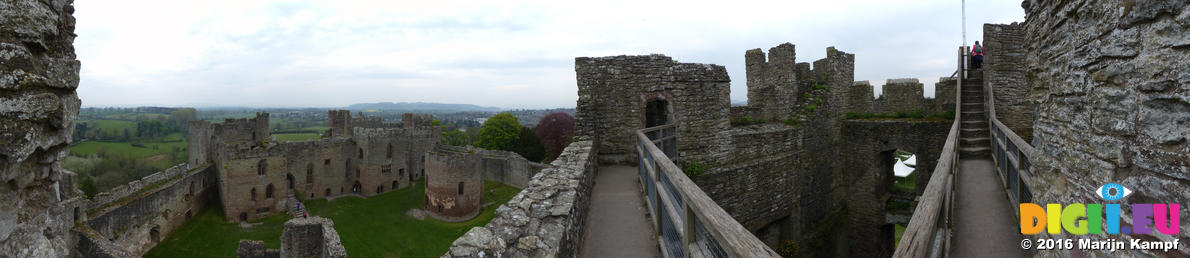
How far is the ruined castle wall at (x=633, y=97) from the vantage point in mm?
9836

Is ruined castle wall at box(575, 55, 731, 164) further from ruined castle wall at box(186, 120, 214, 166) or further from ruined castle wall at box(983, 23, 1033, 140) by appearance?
ruined castle wall at box(186, 120, 214, 166)

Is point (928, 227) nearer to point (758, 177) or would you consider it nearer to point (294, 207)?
point (758, 177)

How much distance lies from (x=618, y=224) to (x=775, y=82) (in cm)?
1008

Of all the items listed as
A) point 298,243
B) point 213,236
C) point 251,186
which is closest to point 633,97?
point 298,243

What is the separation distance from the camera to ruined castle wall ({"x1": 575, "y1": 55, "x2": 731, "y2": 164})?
32.3 ft

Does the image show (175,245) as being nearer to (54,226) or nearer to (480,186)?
(480,186)

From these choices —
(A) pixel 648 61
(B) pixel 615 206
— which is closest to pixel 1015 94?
(A) pixel 648 61

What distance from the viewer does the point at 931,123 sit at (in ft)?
43.9

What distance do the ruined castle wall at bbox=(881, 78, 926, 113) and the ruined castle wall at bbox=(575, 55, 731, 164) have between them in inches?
335

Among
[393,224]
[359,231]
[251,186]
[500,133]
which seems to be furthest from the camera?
[500,133]

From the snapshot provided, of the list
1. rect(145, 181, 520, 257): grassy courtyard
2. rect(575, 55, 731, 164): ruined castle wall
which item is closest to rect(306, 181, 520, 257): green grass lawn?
rect(145, 181, 520, 257): grassy courtyard

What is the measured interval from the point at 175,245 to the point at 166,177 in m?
4.80

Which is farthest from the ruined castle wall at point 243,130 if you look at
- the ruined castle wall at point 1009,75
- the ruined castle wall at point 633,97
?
the ruined castle wall at point 1009,75

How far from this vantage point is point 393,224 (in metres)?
23.6
